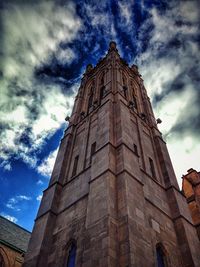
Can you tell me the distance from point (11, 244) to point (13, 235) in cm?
347

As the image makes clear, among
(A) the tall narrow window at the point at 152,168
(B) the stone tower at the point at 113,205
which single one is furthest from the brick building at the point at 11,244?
(A) the tall narrow window at the point at 152,168

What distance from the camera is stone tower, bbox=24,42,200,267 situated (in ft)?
36.0

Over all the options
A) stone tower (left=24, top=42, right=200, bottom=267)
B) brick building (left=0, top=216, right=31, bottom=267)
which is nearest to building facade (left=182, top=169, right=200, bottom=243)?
stone tower (left=24, top=42, right=200, bottom=267)

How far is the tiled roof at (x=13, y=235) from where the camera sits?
24.5 meters

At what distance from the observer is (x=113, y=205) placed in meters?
12.2

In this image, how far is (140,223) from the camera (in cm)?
1175

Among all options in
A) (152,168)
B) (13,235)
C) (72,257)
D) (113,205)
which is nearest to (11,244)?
(13,235)

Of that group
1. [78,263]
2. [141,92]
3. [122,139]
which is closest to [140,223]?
[78,263]

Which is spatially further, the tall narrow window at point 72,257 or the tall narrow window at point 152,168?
the tall narrow window at point 152,168

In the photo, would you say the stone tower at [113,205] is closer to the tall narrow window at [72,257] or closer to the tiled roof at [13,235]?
the tall narrow window at [72,257]

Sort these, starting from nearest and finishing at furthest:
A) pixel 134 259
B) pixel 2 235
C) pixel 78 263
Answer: pixel 134 259, pixel 78 263, pixel 2 235

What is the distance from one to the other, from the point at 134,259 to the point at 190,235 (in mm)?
6396

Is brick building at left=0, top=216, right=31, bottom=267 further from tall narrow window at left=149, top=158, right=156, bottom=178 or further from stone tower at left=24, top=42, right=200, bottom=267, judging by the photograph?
tall narrow window at left=149, top=158, right=156, bottom=178

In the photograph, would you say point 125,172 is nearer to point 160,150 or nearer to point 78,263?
point 78,263
